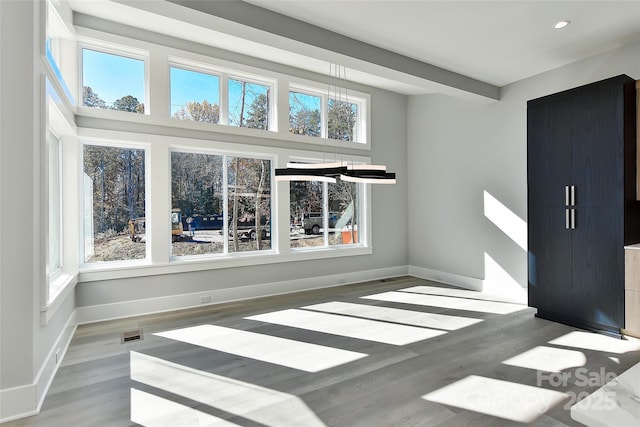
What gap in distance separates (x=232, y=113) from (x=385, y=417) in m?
4.74

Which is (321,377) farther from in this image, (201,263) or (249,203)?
(249,203)

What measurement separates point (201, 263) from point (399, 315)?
297cm

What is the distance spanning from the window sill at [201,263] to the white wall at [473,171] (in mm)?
1708

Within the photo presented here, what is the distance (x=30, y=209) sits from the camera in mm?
2387

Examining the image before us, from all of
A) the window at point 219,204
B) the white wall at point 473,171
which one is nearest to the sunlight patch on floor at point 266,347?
the window at point 219,204

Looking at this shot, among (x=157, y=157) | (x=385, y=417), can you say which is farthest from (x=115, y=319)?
(x=385, y=417)

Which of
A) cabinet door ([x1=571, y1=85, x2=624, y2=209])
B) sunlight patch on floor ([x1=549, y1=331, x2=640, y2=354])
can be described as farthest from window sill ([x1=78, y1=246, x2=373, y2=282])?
cabinet door ([x1=571, y1=85, x2=624, y2=209])

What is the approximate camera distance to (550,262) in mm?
4223

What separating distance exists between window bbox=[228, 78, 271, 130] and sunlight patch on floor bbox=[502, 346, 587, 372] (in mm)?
4784

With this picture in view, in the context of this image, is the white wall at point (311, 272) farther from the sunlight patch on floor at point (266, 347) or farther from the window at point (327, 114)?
the sunlight patch on floor at point (266, 347)

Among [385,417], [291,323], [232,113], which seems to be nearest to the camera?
[385,417]

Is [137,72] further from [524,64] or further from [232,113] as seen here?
[524,64]

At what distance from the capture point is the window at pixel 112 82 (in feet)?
14.3

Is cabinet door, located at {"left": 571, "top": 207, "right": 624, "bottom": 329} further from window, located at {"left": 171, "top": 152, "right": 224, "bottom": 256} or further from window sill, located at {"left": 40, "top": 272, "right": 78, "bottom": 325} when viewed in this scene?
window sill, located at {"left": 40, "top": 272, "right": 78, "bottom": 325}
